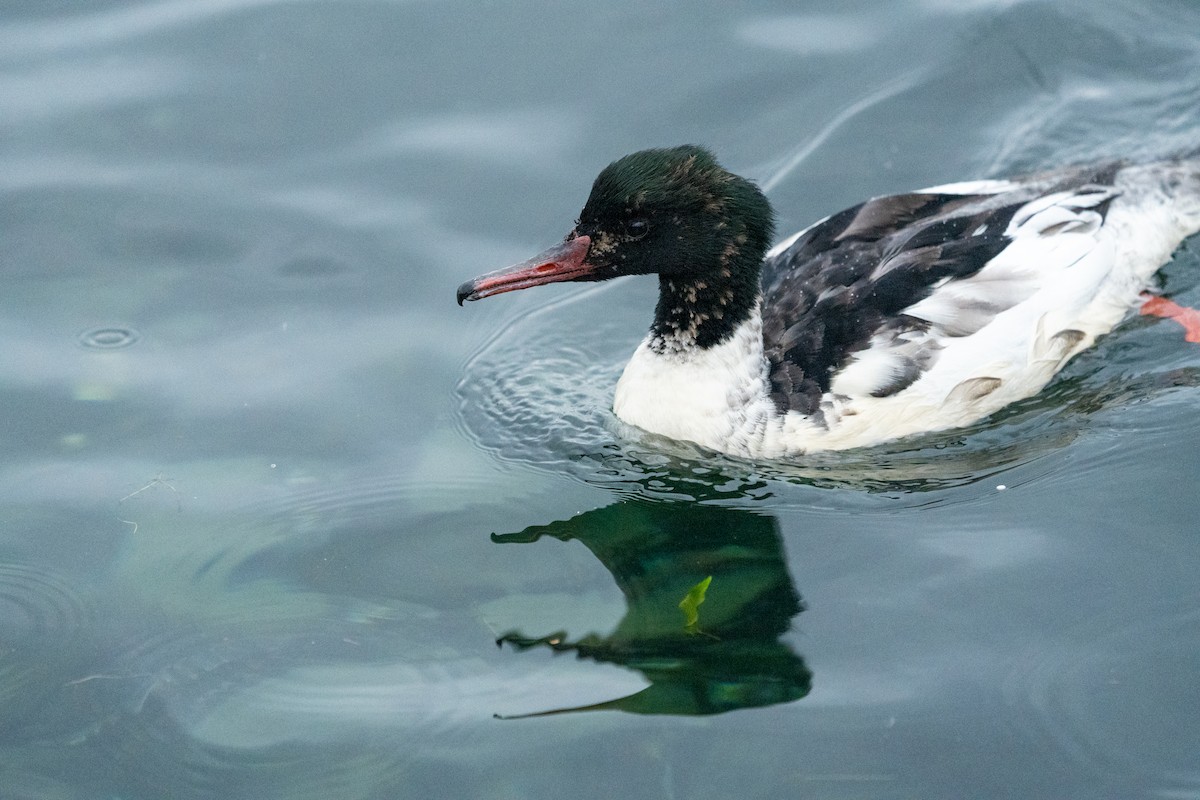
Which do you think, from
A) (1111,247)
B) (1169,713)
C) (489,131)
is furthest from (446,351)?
(1169,713)

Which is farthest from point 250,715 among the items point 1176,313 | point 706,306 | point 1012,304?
point 1176,313

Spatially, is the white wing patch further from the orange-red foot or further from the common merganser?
the orange-red foot

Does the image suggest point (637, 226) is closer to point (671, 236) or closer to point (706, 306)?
point (671, 236)

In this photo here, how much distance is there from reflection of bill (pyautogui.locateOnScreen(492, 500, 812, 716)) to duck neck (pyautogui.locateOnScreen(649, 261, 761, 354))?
828mm

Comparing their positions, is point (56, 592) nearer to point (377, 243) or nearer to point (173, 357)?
point (173, 357)

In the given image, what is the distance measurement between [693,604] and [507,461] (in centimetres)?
153

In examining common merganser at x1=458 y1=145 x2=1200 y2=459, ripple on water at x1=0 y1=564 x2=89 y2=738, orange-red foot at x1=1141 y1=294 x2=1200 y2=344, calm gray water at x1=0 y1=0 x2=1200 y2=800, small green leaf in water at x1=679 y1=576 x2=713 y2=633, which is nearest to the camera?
calm gray water at x1=0 y1=0 x2=1200 y2=800

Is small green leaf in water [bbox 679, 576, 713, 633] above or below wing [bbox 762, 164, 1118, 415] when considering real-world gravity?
below

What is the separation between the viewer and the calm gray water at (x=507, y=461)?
17.8 ft

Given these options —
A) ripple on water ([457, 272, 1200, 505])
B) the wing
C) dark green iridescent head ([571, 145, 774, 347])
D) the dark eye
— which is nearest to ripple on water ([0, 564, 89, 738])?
ripple on water ([457, 272, 1200, 505])

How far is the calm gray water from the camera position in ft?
17.8

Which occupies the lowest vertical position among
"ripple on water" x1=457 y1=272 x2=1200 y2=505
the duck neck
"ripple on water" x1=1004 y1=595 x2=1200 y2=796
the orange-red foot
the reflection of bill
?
"ripple on water" x1=1004 y1=595 x2=1200 y2=796

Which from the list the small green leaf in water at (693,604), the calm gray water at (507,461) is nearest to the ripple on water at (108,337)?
the calm gray water at (507,461)

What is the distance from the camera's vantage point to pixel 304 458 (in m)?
7.10
